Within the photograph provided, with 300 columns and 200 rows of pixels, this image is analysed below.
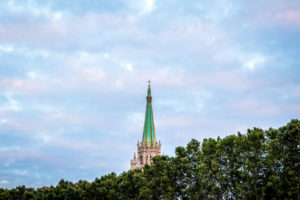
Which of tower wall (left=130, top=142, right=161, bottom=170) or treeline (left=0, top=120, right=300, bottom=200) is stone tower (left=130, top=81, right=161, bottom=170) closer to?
tower wall (left=130, top=142, right=161, bottom=170)

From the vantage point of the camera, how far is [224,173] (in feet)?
153

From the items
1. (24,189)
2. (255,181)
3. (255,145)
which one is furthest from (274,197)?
(24,189)

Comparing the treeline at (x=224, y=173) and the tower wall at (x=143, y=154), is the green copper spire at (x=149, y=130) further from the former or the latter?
the treeline at (x=224, y=173)

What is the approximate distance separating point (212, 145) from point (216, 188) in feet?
18.6

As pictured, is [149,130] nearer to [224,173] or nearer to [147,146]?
[147,146]

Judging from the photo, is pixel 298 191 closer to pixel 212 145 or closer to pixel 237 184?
pixel 237 184

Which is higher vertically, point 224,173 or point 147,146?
point 147,146

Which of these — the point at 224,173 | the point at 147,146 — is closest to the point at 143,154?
the point at 147,146

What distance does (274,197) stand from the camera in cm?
4209

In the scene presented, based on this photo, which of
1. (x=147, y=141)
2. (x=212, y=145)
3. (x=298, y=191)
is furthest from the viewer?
(x=147, y=141)

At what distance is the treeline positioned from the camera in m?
42.0

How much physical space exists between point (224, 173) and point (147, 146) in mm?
63077

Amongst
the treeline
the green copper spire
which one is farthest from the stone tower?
the treeline

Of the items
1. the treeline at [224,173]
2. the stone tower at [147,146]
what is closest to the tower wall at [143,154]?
the stone tower at [147,146]
